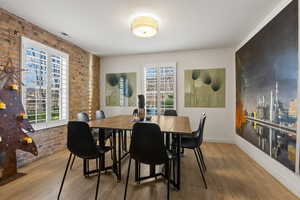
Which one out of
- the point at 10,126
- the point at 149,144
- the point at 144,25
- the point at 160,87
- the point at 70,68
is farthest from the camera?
the point at 160,87

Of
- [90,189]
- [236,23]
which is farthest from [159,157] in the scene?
[236,23]

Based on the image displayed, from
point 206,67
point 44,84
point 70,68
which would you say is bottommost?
point 44,84

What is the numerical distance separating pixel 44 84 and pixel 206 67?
4.09 meters

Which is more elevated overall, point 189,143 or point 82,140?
point 82,140

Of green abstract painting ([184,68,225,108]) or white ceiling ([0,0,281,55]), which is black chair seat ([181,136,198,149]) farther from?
white ceiling ([0,0,281,55])

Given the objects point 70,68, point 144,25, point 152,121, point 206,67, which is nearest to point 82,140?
point 152,121

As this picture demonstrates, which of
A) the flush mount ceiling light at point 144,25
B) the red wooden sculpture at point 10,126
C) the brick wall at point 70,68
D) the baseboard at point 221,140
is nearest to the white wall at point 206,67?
the baseboard at point 221,140

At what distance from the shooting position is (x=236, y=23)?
2.74 metres

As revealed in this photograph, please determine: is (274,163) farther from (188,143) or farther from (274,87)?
(188,143)

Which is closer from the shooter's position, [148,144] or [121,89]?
[148,144]

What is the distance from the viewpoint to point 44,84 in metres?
3.08

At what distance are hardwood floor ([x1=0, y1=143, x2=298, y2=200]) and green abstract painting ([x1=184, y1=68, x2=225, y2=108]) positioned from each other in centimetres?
184

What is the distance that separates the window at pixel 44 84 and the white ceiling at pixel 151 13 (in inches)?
20.5

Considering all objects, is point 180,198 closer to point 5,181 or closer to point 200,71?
point 5,181
